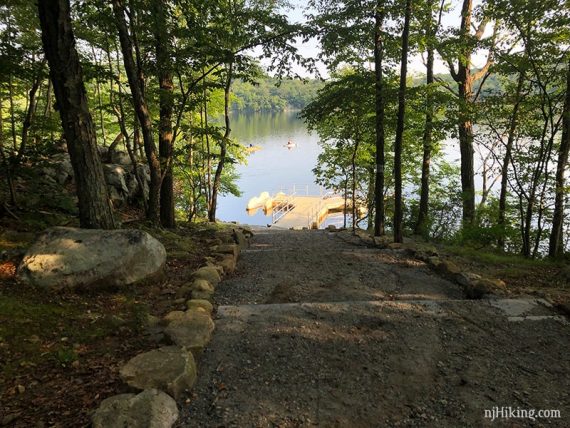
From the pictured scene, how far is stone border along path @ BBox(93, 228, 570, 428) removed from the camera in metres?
2.21

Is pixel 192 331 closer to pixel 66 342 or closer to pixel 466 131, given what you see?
pixel 66 342

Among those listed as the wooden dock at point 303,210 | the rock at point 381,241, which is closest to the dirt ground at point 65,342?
the rock at point 381,241

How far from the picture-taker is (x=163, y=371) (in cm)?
235

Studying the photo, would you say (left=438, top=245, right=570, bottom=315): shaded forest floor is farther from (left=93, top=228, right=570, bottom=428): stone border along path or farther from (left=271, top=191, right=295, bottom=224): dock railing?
(left=271, top=191, right=295, bottom=224): dock railing

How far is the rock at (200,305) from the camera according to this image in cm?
341

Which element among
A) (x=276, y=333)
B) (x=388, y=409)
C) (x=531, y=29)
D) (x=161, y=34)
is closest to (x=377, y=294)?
(x=276, y=333)

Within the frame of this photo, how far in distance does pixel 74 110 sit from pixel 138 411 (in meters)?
3.18

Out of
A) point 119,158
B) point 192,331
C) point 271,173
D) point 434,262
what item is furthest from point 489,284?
point 271,173

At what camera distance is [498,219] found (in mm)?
9398

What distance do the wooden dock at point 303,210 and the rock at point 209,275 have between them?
18.9 meters

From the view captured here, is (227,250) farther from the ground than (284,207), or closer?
closer

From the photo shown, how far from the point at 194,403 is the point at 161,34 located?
18.5ft

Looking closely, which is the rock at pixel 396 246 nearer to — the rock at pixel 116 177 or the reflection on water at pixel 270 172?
the rock at pixel 116 177

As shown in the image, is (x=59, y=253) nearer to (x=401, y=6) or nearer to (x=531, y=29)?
(x=401, y=6)
